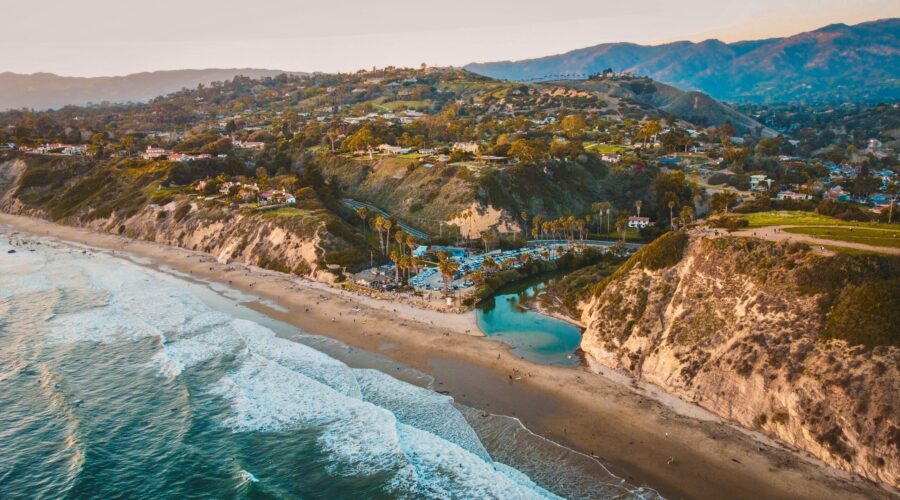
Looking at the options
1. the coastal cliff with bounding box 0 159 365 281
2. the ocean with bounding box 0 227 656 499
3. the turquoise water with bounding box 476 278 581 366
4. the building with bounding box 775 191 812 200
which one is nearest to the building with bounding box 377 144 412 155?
the coastal cliff with bounding box 0 159 365 281

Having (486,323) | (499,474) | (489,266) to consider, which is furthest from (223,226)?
(499,474)

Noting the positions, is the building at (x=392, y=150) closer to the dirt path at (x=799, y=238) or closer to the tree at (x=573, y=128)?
the tree at (x=573, y=128)

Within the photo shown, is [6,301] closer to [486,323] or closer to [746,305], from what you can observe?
[486,323]

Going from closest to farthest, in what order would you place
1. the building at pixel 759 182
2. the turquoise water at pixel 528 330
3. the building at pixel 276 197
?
the turquoise water at pixel 528 330, the building at pixel 276 197, the building at pixel 759 182

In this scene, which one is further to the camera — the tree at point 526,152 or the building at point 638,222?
the tree at point 526,152

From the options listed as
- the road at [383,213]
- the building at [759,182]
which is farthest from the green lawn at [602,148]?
the road at [383,213]

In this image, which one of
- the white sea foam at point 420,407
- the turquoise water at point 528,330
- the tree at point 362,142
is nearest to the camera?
the white sea foam at point 420,407
